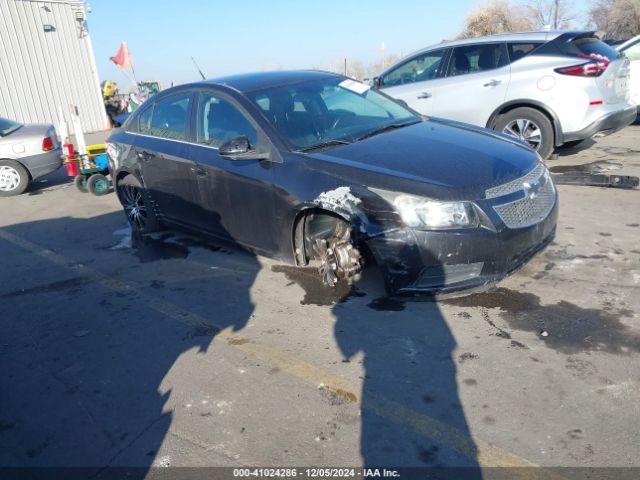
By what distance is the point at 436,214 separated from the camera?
3.41 meters

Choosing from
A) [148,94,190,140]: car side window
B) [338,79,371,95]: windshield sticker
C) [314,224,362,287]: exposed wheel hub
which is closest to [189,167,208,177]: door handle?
[148,94,190,140]: car side window

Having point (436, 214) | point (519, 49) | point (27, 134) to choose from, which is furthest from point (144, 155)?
point (519, 49)

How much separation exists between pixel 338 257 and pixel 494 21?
29.6m

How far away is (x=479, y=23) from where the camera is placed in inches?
1139

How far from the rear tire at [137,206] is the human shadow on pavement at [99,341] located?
25cm

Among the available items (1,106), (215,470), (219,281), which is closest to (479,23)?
(1,106)

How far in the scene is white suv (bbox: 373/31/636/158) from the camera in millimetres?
6871

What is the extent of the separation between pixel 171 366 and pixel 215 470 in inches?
41.2

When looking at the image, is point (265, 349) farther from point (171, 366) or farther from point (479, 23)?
point (479, 23)

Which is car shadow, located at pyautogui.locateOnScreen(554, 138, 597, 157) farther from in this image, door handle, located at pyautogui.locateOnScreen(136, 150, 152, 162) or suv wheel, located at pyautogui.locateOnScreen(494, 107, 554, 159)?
door handle, located at pyautogui.locateOnScreen(136, 150, 152, 162)

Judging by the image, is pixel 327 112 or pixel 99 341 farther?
pixel 327 112

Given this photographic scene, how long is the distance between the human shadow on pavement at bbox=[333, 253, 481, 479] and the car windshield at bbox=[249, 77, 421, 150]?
1335 millimetres

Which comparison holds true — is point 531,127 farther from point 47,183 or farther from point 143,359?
point 47,183

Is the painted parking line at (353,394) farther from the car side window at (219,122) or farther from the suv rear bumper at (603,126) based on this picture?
the suv rear bumper at (603,126)
